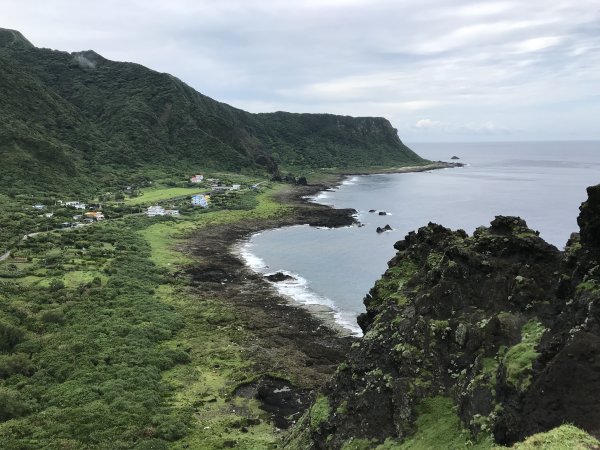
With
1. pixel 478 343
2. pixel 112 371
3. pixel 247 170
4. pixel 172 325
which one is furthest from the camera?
pixel 247 170

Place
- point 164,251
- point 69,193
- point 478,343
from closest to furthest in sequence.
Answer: point 478,343
point 164,251
point 69,193

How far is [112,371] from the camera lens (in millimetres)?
32094

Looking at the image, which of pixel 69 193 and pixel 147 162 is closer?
pixel 69 193

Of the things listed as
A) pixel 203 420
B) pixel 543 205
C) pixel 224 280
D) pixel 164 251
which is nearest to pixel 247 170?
pixel 543 205

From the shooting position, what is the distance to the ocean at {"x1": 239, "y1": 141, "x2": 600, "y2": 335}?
5993 centimetres

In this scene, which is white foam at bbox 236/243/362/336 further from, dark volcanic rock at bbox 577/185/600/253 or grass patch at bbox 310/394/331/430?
dark volcanic rock at bbox 577/185/600/253

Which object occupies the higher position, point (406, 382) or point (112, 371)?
point (406, 382)

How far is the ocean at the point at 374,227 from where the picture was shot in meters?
59.9

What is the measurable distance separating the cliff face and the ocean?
76.6ft

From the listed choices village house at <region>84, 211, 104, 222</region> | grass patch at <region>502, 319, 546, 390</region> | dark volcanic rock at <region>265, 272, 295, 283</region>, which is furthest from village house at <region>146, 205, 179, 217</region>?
grass patch at <region>502, 319, 546, 390</region>

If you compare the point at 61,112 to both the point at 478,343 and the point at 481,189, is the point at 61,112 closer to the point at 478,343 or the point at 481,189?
the point at 481,189

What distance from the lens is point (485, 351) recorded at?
660 inches

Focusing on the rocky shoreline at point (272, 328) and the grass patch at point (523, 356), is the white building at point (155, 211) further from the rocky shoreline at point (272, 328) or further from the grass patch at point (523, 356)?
the grass patch at point (523, 356)

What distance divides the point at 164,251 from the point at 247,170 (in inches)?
4839
